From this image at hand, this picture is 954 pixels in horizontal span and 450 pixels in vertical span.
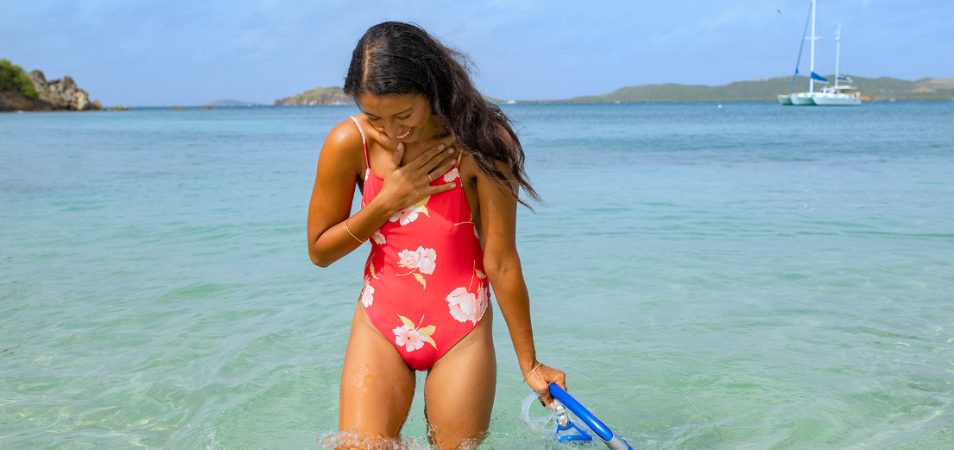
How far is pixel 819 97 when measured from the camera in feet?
255

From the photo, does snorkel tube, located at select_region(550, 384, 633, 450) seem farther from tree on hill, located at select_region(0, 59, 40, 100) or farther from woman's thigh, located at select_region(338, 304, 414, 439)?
tree on hill, located at select_region(0, 59, 40, 100)

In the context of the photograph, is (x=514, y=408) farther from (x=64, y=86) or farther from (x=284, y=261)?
(x=64, y=86)

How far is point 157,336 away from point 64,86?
362 ft

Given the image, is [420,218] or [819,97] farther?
[819,97]

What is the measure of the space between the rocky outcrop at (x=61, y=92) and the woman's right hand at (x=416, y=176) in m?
109

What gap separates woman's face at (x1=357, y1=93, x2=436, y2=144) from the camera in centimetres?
257

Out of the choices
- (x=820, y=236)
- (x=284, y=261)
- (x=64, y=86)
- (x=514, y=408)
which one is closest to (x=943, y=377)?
(x=514, y=408)

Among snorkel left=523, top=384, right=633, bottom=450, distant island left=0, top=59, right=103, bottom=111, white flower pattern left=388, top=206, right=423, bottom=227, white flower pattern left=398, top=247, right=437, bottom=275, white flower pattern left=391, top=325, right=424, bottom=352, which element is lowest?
snorkel left=523, top=384, right=633, bottom=450

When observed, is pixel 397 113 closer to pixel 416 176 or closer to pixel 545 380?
pixel 416 176

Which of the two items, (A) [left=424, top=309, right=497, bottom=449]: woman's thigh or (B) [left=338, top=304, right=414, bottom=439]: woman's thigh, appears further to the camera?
(A) [left=424, top=309, right=497, bottom=449]: woman's thigh

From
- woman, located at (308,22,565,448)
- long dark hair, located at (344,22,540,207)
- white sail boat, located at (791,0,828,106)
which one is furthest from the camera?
white sail boat, located at (791,0,828,106)

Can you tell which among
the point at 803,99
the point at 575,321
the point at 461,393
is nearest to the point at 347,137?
the point at 461,393

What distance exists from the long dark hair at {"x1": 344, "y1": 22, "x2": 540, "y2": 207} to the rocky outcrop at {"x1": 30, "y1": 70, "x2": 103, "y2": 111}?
357 ft

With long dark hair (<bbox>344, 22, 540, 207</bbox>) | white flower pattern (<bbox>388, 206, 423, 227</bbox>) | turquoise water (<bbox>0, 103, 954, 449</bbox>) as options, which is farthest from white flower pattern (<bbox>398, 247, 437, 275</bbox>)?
turquoise water (<bbox>0, 103, 954, 449</bbox>)
